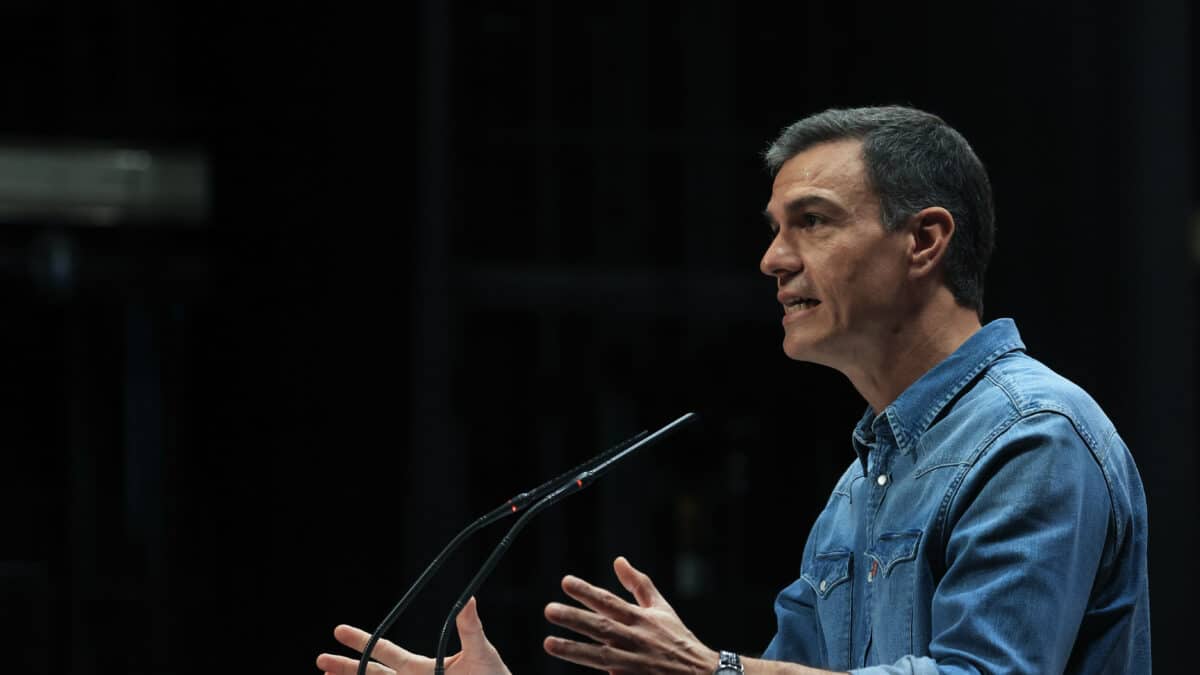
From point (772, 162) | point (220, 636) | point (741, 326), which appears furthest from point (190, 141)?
point (772, 162)

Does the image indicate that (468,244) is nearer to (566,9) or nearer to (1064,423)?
(566,9)

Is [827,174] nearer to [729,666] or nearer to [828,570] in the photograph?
[828,570]

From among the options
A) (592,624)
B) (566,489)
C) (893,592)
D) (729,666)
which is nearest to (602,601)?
(592,624)

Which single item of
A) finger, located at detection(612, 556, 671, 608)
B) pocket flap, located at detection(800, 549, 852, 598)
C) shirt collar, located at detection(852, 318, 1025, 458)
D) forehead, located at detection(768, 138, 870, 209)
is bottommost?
pocket flap, located at detection(800, 549, 852, 598)

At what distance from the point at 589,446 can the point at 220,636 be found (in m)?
1.45

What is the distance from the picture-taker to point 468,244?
523cm

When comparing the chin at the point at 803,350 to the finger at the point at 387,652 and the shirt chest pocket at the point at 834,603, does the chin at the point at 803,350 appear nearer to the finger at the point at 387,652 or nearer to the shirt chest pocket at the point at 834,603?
the shirt chest pocket at the point at 834,603

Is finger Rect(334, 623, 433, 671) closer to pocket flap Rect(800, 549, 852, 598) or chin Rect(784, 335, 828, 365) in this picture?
pocket flap Rect(800, 549, 852, 598)

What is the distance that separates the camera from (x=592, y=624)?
4.58ft

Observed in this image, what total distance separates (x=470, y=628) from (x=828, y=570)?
46 cm

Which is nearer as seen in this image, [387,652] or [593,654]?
[593,654]

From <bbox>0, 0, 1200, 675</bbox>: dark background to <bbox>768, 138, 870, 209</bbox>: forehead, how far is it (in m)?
3.30

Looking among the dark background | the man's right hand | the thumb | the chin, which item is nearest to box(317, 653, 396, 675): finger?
the man's right hand

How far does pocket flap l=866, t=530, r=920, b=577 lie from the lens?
1591 mm
